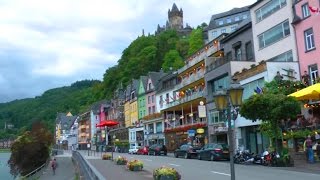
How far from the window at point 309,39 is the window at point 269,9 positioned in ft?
13.4

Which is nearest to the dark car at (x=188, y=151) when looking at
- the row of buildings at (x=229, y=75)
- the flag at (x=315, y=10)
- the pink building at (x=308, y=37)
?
the row of buildings at (x=229, y=75)

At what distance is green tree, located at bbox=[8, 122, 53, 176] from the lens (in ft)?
195

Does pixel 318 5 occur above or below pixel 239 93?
above

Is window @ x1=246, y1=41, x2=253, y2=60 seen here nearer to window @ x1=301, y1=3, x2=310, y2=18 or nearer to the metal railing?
window @ x1=301, y1=3, x2=310, y2=18

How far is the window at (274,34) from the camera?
37.3 metres

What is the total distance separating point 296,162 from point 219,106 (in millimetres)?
18241

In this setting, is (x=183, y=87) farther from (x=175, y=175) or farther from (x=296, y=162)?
(x=175, y=175)

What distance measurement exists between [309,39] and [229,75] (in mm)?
10679

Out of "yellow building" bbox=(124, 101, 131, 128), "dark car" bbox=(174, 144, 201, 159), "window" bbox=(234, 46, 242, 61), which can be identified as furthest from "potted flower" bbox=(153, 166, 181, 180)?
"yellow building" bbox=(124, 101, 131, 128)

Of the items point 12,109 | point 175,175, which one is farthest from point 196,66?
point 12,109

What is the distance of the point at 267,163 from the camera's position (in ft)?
88.3

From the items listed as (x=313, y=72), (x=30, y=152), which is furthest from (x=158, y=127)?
(x=313, y=72)

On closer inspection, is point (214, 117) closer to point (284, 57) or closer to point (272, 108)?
point (284, 57)

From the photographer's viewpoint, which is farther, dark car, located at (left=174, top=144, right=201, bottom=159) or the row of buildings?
dark car, located at (left=174, top=144, right=201, bottom=159)
